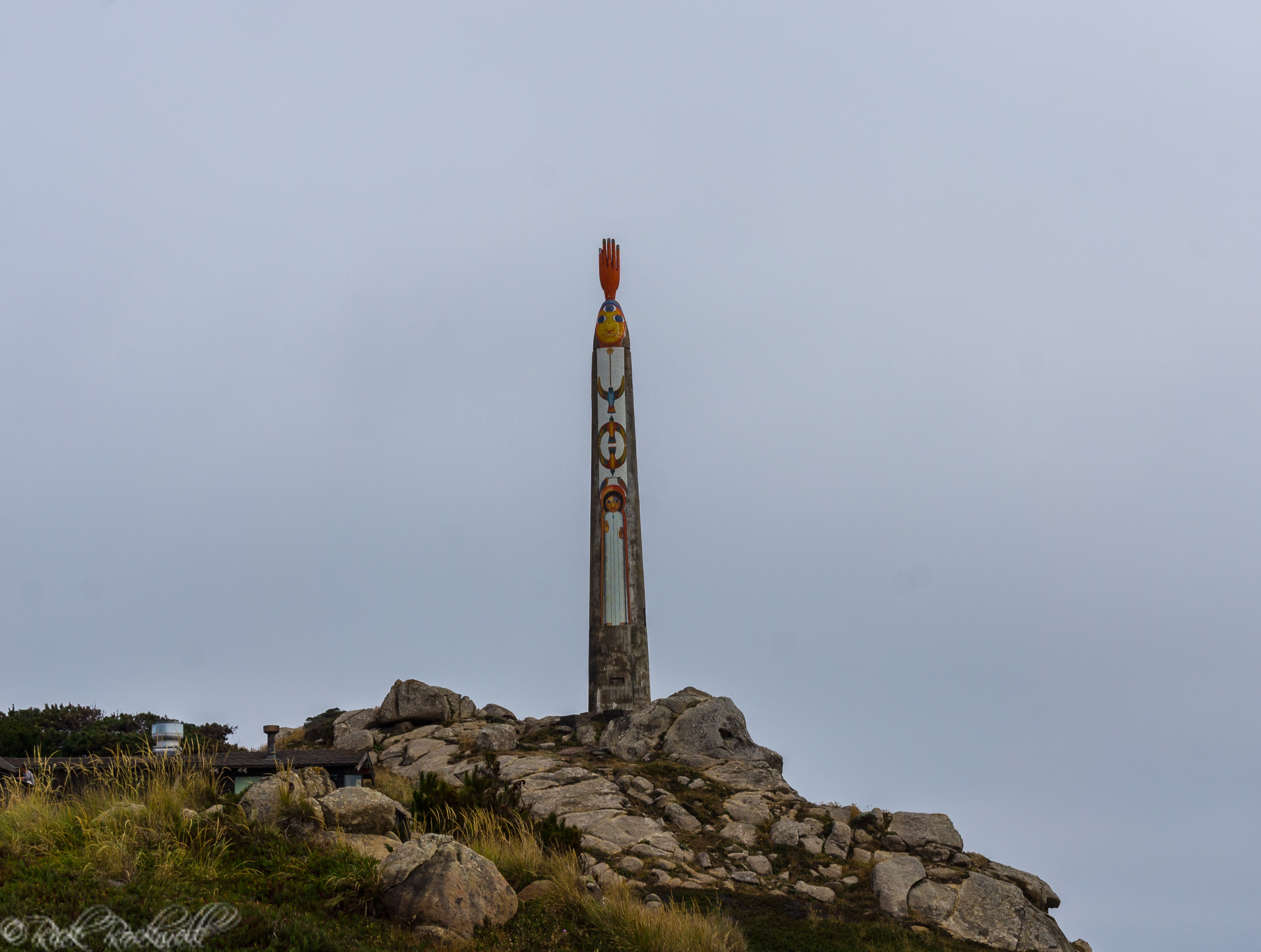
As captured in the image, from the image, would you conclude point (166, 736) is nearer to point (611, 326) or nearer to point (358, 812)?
point (358, 812)

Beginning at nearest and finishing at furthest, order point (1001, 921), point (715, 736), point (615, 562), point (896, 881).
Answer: point (1001, 921), point (896, 881), point (715, 736), point (615, 562)

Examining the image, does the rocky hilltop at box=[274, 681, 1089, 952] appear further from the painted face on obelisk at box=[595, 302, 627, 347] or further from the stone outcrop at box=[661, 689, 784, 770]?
the painted face on obelisk at box=[595, 302, 627, 347]

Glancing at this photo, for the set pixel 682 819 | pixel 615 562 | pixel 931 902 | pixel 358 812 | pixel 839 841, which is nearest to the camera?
pixel 358 812

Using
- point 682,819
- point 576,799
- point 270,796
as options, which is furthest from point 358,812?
point 682,819

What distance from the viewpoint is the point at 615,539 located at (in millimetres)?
29562

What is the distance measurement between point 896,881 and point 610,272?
19.8m

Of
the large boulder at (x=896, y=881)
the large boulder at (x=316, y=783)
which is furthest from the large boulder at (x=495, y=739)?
the large boulder at (x=316, y=783)

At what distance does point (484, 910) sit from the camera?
12070mm

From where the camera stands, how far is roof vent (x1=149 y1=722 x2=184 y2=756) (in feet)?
69.1

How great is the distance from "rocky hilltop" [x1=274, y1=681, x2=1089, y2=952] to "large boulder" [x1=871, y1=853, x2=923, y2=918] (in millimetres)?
33

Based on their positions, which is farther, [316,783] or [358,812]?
[316,783]

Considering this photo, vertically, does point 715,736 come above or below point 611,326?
below

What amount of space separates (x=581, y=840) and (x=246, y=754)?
11.0 metres

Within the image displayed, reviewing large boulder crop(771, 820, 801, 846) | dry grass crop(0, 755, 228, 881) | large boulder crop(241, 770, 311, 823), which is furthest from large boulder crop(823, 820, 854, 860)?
dry grass crop(0, 755, 228, 881)
